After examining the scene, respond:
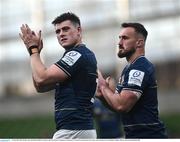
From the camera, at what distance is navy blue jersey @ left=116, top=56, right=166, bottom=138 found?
217 inches

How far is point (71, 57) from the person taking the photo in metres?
5.46

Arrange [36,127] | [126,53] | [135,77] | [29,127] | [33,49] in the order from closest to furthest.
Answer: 1. [33,49]
2. [135,77]
3. [126,53]
4. [36,127]
5. [29,127]

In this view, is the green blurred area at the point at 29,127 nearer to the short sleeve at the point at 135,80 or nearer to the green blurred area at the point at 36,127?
the green blurred area at the point at 36,127

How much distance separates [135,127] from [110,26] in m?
19.5

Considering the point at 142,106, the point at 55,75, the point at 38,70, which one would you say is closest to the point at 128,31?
the point at 142,106

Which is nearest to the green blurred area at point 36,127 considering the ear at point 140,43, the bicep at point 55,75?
the ear at point 140,43

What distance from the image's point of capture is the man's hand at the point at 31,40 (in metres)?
5.40

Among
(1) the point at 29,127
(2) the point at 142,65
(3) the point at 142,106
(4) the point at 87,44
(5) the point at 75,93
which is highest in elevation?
(2) the point at 142,65

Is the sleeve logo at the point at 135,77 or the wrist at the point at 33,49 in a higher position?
the wrist at the point at 33,49

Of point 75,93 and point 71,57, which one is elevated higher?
point 71,57

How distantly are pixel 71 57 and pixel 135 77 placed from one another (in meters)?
0.58

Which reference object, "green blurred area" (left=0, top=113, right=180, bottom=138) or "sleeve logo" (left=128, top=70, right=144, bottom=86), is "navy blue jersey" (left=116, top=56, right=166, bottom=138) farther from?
"green blurred area" (left=0, top=113, right=180, bottom=138)

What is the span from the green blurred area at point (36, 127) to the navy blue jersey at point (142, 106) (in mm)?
12461

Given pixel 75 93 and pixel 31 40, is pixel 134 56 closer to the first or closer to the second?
pixel 75 93
